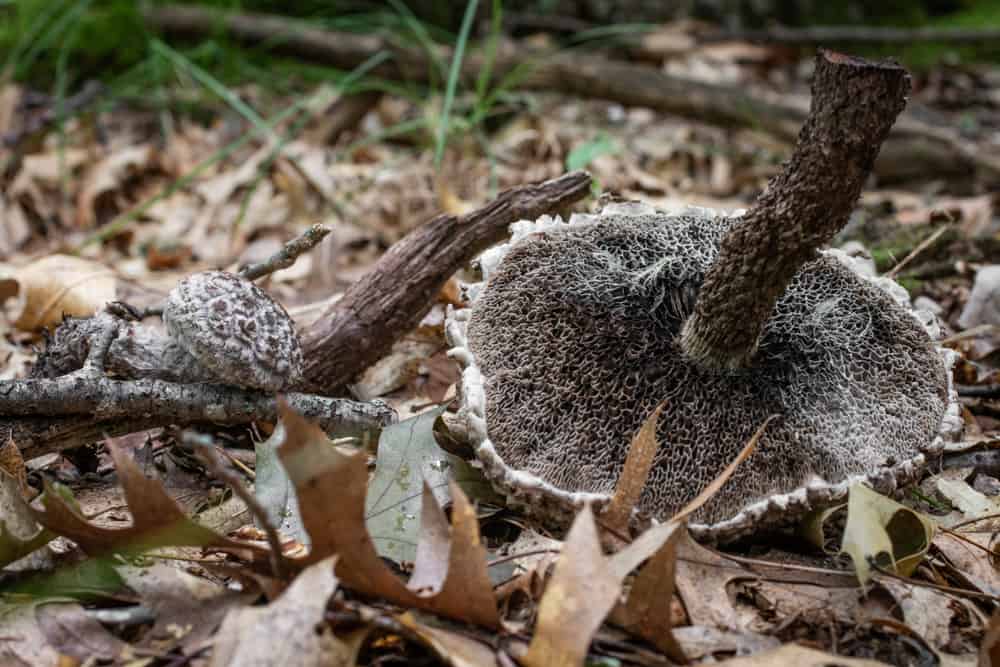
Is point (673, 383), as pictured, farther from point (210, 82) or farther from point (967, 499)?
point (210, 82)

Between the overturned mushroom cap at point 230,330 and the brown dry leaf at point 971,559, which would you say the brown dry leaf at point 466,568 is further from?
the brown dry leaf at point 971,559

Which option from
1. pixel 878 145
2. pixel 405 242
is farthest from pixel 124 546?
pixel 878 145

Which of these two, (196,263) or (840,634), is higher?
(840,634)

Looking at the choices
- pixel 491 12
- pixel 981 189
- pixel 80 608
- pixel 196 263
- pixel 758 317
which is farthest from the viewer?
pixel 491 12

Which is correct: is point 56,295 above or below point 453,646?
below

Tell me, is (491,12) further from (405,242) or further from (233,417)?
(233,417)

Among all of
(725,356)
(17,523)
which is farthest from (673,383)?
(17,523)

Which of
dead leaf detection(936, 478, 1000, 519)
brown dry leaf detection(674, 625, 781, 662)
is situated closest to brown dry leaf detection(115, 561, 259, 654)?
brown dry leaf detection(674, 625, 781, 662)
